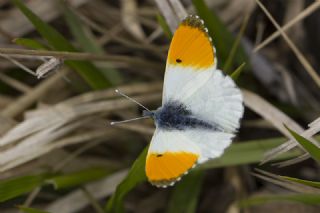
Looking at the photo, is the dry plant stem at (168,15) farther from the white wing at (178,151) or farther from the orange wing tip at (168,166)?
the orange wing tip at (168,166)

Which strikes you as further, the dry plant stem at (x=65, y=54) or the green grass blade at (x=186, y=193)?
the green grass blade at (x=186, y=193)

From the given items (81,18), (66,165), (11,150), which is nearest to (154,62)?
(81,18)

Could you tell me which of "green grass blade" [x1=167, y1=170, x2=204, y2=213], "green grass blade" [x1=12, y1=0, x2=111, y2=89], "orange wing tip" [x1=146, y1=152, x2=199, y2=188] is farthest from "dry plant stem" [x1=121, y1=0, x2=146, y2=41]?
"orange wing tip" [x1=146, y1=152, x2=199, y2=188]

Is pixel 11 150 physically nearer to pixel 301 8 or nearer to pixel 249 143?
pixel 249 143

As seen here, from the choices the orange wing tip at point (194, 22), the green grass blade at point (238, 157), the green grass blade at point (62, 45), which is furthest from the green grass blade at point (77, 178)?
the orange wing tip at point (194, 22)

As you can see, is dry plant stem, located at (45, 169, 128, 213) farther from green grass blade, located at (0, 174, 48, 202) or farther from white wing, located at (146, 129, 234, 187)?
white wing, located at (146, 129, 234, 187)

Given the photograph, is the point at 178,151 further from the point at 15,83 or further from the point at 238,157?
the point at 15,83

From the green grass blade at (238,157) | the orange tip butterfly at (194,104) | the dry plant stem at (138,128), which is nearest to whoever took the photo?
the orange tip butterfly at (194,104)
